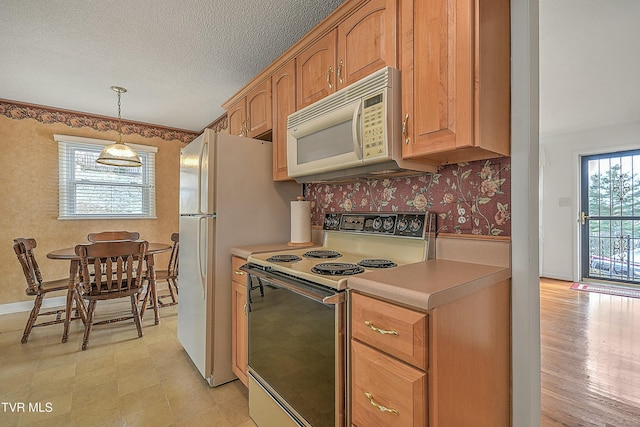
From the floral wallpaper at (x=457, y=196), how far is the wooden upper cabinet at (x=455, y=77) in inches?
4.6

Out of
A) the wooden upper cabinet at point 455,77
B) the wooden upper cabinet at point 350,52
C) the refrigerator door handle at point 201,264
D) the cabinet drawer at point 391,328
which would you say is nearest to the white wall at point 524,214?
the wooden upper cabinet at point 455,77

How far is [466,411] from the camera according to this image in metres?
1.04

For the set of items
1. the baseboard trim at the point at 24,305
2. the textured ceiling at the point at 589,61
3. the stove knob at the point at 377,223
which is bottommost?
the baseboard trim at the point at 24,305

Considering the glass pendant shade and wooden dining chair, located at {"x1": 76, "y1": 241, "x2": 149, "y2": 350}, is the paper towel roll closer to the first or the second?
wooden dining chair, located at {"x1": 76, "y1": 241, "x2": 149, "y2": 350}

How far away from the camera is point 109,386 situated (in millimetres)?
2010

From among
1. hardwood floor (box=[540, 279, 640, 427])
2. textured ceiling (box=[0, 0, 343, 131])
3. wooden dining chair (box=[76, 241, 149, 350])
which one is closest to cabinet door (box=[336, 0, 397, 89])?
textured ceiling (box=[0, 0, 343, 131])

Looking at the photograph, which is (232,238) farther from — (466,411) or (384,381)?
(466,411)

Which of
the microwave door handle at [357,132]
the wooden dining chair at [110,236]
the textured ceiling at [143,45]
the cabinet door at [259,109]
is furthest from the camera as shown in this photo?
the wooden dining chair at [110,236]

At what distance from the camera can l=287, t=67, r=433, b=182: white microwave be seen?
52.8 inches

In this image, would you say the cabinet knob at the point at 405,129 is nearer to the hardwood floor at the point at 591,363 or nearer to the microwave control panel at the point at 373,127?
the microwave control panel at the point at 373,127

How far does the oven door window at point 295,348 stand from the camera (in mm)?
1216

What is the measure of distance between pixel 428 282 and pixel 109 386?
2216 mm

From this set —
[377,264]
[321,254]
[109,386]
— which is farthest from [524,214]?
[109,386]

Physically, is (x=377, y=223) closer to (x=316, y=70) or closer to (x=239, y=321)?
(x=316, y=70)
